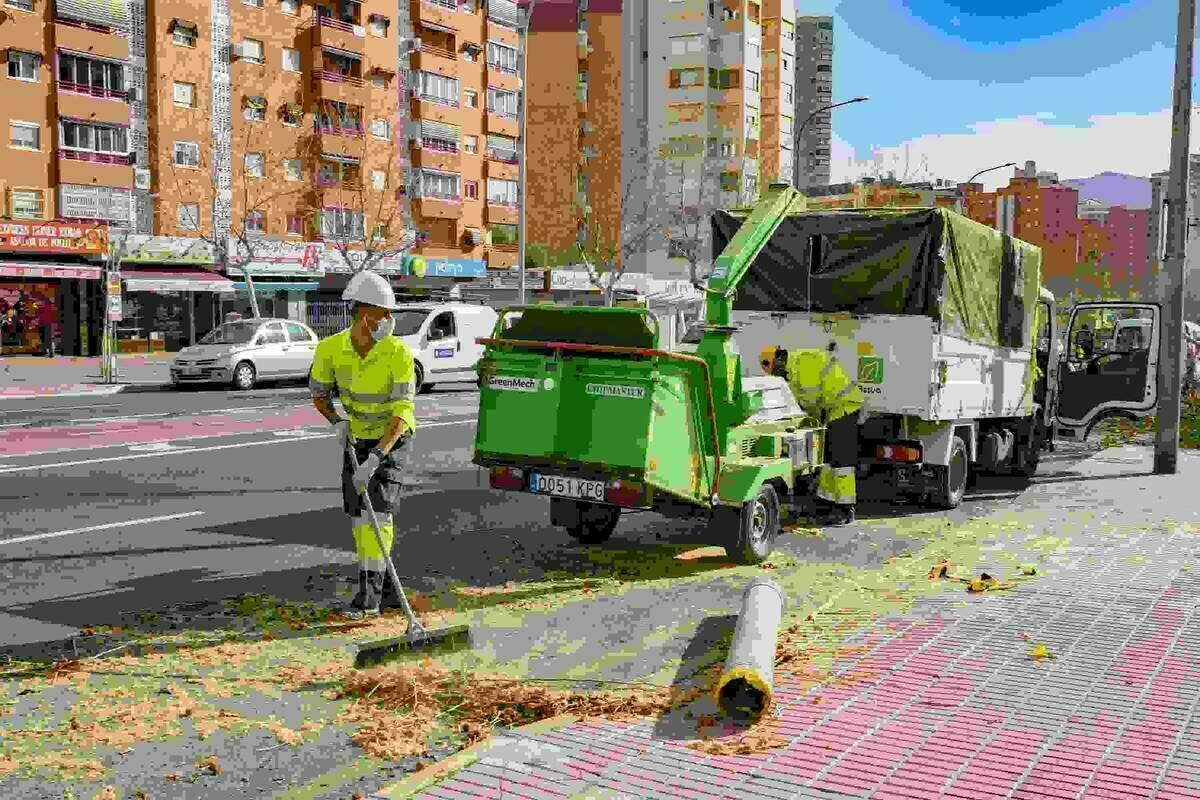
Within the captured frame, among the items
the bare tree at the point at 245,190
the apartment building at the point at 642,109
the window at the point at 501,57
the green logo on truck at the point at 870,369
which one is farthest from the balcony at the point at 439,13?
the green logo on truck at the point at 870,369

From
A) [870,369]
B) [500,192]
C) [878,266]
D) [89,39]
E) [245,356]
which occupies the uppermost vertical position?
[89,39]

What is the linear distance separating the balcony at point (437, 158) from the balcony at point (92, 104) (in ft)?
61.2

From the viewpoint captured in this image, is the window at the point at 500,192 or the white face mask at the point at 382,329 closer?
the white face mask at the point at 382,329

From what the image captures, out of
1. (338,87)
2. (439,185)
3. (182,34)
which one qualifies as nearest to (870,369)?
(182,34)

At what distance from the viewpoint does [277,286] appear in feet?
160

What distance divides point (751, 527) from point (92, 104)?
139 ft

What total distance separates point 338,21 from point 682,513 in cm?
5209

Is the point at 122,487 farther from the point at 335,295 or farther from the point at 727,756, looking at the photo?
the point at 335,295

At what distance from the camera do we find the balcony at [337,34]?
179 feet

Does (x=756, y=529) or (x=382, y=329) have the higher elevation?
(x=382, y=329)

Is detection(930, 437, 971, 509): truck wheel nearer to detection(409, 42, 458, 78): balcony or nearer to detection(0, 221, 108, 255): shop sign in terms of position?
detection(0, 221, 108, 255): shop sign

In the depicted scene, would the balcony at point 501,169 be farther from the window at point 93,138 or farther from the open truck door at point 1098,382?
the open truck door at point 1098,382

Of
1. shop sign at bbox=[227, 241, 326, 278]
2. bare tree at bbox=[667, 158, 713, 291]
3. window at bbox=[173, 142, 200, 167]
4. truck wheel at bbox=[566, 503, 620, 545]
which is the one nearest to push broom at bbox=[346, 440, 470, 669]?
truck wheel at bbox=[566, 503, 620, 545]

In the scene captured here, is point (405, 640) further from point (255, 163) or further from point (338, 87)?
point (338, 87)
